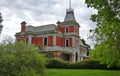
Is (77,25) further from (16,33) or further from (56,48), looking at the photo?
(16,33)

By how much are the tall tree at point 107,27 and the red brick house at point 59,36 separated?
1079 inches

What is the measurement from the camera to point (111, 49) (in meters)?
26.9

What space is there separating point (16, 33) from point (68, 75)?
40056 millimetres

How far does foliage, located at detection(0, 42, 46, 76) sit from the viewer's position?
1844 cm

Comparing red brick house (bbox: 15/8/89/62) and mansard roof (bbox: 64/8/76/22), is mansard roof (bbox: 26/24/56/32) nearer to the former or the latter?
red brick house (bbox: 15/8/89/62)

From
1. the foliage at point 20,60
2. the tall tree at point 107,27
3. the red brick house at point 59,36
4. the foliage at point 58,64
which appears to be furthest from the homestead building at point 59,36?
the foliage at point 20,60

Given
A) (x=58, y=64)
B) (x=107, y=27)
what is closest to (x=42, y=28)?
(x=58, y=64)

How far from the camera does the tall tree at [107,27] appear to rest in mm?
16797

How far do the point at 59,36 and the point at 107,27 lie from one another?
3985 centimetres

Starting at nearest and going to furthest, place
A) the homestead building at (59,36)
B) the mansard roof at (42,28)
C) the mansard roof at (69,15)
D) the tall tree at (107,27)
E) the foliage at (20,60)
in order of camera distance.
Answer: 1. the tall tree at (107,27)
2. the foliage at (20,60)
3. the homestead building at (59,36)
4. the mansard roof at (42,28)
5. the mansard roof at (69,15)

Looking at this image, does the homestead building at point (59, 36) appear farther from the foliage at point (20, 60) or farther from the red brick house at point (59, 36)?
the foliage at point (20, 60)

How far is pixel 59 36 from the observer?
60.3 metres

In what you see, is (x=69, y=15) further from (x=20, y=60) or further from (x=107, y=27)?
(x=20, y=60)

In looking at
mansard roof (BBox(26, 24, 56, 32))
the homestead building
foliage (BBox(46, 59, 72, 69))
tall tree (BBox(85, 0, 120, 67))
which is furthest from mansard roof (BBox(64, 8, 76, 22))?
tall tree (BBox(85, 0, 120, 67))
